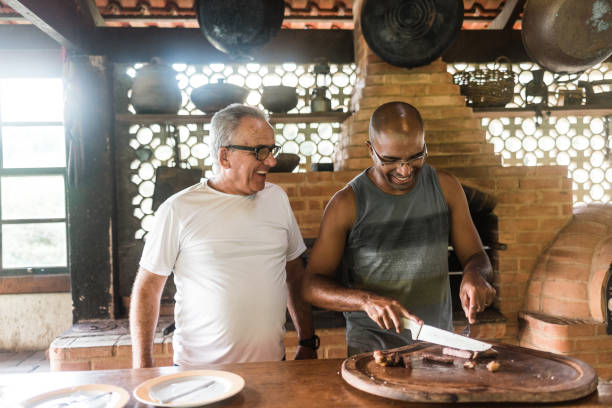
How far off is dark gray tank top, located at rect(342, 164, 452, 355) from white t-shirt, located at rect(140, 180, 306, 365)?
1.21 ft

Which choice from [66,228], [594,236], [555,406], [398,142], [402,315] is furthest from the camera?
[66,228]

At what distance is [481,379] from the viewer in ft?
4.45

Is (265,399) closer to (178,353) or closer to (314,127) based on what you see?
(178,353)

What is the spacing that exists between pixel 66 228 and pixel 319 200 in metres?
2.80

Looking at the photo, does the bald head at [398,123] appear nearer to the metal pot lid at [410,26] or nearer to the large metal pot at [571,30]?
the metal pot lid at [410,26]

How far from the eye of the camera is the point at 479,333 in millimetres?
3635

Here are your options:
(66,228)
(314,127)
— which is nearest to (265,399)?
(314,127)

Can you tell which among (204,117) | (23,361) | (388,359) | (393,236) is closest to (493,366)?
(388,359)

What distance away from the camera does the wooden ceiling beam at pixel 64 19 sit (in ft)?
9.93

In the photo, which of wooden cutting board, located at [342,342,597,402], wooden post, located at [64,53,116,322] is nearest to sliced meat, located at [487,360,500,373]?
wooden cutting board, located at [342,342,597,402]

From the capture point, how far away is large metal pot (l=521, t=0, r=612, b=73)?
130 inches

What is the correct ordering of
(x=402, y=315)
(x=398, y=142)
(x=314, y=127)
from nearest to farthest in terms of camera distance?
(x=402, y=315) → (x=398, y=142) → (x=314, y=127)

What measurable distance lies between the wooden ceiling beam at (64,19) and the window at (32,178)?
1.24 metres

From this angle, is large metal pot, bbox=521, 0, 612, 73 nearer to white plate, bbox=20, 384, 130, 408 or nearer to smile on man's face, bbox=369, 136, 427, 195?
smile on man's face, bbox=369, 136, 427, 195
